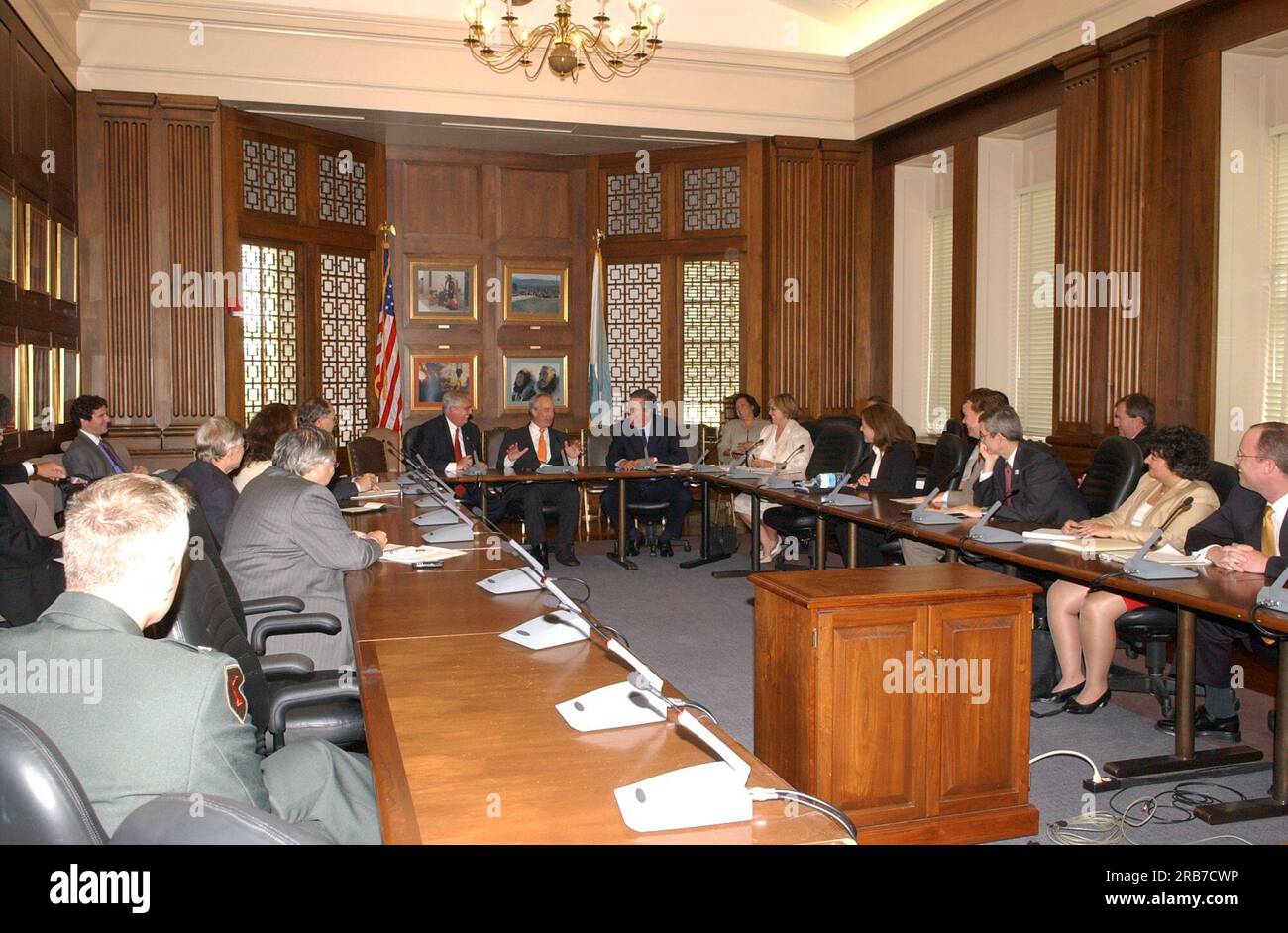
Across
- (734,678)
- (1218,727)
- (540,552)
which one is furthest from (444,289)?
(1218,727)

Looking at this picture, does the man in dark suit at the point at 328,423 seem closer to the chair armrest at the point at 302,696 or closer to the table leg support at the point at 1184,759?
the chair armrest at the point at 302,696

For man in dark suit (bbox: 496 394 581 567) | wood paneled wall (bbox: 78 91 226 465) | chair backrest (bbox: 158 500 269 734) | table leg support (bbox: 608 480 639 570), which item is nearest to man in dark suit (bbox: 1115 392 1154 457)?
table leg support (bbox: 608 480 639 570)

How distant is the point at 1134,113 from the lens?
21.4 ft

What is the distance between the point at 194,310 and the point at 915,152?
6.15 meters

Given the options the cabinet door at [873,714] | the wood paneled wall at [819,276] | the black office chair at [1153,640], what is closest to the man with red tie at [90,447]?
the cabinet door at [873,714]

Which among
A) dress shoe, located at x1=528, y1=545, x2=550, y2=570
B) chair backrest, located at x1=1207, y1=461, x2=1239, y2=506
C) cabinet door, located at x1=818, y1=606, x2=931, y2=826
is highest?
chair backrest, located at x1=1207, y1=461, x2=1239, y2=506

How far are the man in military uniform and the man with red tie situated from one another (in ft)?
18.6

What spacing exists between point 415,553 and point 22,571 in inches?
57.8

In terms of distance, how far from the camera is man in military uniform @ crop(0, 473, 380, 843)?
1.51m

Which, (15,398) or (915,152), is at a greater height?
(915,152)

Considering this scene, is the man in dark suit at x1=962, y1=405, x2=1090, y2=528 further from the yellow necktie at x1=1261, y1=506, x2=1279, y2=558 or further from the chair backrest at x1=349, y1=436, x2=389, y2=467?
the chair backrest at x1=349, y1=436, x2=389, y2=467

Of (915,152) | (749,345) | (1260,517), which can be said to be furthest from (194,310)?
(1260,517)

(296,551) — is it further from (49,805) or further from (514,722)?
(49,805)
